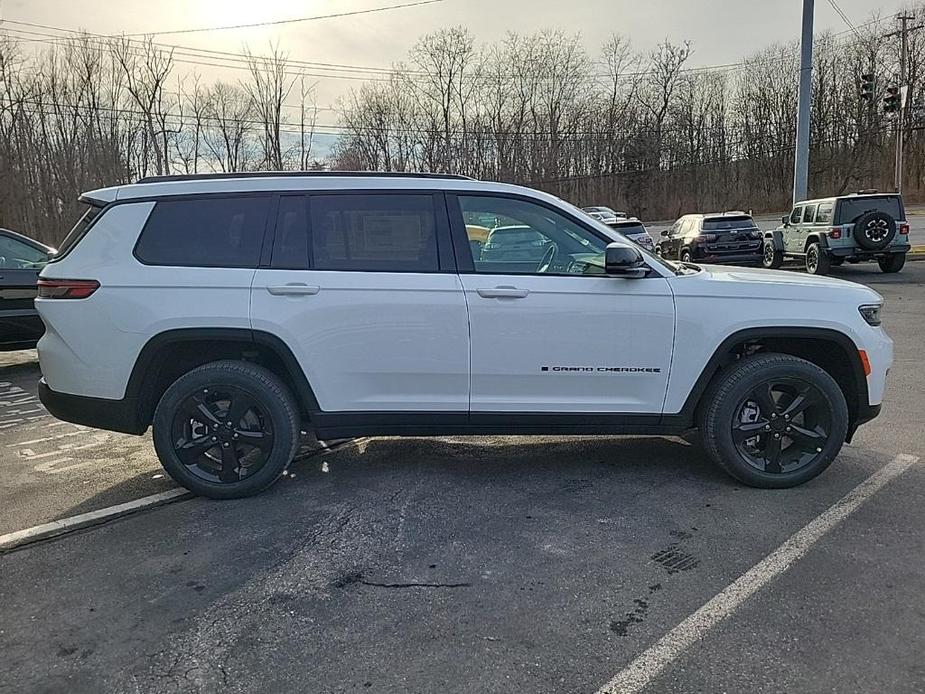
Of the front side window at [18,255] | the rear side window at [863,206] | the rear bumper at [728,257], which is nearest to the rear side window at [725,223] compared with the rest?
the rear bumper at [728,257]

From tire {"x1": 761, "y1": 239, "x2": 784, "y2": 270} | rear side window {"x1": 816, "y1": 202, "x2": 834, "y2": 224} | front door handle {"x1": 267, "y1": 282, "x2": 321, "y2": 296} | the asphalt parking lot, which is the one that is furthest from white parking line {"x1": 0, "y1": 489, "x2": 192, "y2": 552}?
tire {"x1": 761, "y1": 239, "x2": 784, "y2": 270}

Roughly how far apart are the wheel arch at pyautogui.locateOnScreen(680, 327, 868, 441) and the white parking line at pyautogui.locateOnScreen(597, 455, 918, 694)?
48 centimetres

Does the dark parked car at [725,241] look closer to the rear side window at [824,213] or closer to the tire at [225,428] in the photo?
the rear side window at [824,213]

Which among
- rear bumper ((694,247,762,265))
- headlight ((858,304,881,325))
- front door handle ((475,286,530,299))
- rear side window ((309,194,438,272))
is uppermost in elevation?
rear bumper ((694,247,762,265))

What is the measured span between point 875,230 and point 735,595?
15474 millimetres

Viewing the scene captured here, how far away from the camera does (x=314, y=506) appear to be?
4.12 m

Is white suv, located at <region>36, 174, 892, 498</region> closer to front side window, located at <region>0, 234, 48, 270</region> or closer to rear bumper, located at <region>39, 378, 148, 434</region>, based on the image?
rear bumper, located at <region>39, 378, 148, 434</region>

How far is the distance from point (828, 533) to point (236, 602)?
9.67 feet

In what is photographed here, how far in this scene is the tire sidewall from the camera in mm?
4145

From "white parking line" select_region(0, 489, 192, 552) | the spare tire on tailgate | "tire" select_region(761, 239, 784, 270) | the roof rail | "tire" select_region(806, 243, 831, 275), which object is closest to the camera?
"white parking line" select_region(0, 489, 192, 552)

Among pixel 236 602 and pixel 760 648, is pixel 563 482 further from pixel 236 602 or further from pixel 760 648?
pixel 236 602

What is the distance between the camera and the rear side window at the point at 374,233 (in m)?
4.11

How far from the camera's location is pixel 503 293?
159 inches

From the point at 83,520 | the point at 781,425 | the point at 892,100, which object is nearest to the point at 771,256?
the point at 892,100
